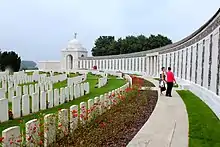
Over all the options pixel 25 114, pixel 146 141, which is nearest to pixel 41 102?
pixel 25 114

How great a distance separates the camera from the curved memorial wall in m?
11.3

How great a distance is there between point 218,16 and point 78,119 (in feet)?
22.3

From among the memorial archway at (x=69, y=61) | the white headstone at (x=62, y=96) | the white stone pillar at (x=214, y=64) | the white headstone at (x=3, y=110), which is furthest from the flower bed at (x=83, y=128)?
the memorial archway at (x=69, y=61)

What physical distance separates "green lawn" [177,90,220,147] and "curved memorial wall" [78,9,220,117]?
41 cm

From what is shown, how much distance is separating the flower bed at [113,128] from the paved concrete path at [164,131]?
0.21m

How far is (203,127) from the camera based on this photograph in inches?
316

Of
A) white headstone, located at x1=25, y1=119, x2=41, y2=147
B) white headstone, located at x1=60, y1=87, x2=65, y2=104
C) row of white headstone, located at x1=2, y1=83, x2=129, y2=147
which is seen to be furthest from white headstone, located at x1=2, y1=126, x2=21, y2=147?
white headstone, located at x1=60, y1=87, x2=65, y2=104

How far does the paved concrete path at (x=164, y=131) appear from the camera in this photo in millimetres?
6315

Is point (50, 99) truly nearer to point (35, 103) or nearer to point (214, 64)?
point (35, 103)

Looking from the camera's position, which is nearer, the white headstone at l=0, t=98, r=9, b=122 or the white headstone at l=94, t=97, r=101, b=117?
the white headstone at l=0, t=98, r=9, b=122

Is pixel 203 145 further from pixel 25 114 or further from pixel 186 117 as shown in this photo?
pixel 25 114

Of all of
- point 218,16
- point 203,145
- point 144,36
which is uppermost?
point 144,36

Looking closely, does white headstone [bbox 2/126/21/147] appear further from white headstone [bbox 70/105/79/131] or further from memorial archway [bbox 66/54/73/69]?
memorial archway [bbox 66/54/73/69]

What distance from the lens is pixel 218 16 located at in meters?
11.2
